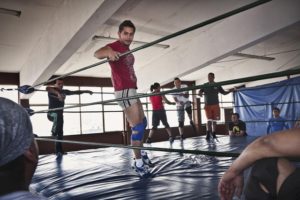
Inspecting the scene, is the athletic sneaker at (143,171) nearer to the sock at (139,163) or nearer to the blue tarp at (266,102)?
the sock at (139,163)

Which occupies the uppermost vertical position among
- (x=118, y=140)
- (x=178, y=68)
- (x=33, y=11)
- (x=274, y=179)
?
(x=33, y=11)

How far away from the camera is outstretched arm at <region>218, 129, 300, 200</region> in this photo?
1.66ft

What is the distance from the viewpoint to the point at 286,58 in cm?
768

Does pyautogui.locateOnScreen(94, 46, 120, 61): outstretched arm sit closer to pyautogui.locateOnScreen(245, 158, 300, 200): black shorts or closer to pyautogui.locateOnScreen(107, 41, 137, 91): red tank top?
pyautogui.locateOnScreen(107, 41, 137, 91): red tank top

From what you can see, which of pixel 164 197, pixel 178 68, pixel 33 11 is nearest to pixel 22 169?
pixel 164 197

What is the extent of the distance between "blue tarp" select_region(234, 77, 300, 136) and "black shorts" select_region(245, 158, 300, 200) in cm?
632

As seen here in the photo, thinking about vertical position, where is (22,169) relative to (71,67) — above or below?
below

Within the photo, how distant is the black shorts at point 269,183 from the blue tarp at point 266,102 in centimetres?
632

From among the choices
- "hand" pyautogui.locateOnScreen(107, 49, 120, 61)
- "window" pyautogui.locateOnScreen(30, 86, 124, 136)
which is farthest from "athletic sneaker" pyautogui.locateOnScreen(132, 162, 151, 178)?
"window" pyautogui.locateOnScreen(30, 86, 124, 136)

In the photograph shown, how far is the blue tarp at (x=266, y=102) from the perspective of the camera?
655 centimetres

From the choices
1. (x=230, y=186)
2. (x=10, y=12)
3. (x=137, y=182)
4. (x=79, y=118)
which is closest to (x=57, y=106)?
(x=10, y=12)

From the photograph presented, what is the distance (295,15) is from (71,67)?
4382 millimetres

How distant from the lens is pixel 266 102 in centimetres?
743

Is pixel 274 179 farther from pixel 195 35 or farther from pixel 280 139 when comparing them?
pixel 195 35
